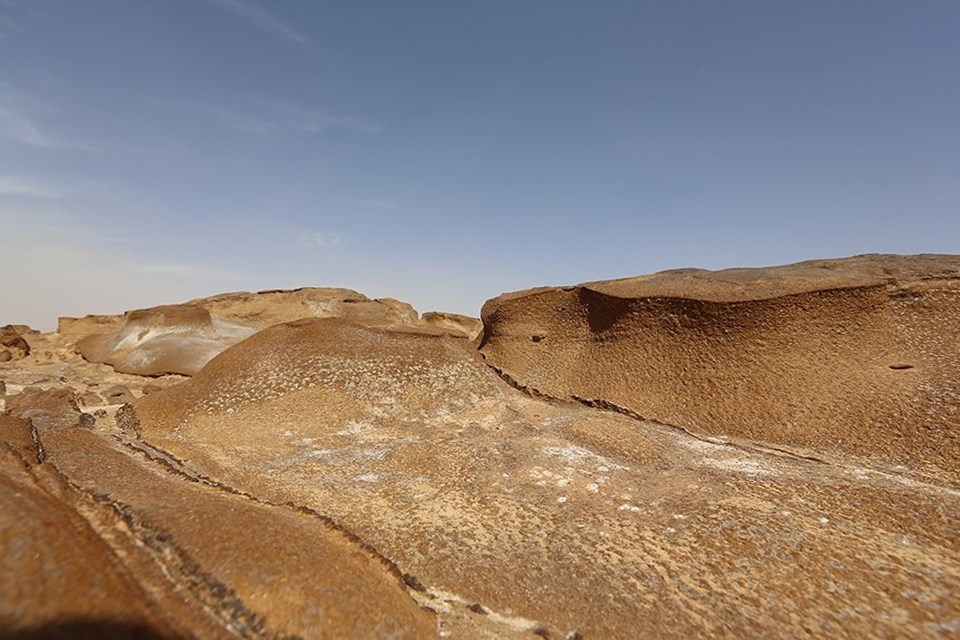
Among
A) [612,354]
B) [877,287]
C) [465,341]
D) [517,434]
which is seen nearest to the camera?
[517,434]

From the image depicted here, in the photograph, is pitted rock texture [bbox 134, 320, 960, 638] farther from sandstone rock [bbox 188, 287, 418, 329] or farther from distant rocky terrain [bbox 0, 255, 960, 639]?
sandstone rock [bbox 188, 287, 418, 329]

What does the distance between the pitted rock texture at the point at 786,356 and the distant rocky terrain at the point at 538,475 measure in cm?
3

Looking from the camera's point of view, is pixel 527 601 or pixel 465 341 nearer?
pixel 527 601

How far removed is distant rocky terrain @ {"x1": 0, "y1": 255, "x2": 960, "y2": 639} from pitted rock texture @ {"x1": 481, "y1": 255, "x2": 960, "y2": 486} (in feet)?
0.10

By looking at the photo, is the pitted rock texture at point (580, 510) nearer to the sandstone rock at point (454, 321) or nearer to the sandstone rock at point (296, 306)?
the sandstone rock at point (296, 306)

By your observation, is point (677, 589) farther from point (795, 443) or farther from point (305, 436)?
point (305, 436)

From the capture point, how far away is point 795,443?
16.5ft

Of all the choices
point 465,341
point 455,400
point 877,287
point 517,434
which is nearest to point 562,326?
point 465,341

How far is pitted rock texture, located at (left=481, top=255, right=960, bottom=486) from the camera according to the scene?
4.91m

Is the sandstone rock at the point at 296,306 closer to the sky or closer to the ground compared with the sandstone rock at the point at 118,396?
closer to the sky

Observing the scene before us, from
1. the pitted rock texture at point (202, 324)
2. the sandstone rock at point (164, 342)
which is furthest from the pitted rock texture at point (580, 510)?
the sandstone rock at point (164, 342)

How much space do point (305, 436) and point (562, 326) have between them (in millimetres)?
4523

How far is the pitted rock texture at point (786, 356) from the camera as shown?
16.1ft

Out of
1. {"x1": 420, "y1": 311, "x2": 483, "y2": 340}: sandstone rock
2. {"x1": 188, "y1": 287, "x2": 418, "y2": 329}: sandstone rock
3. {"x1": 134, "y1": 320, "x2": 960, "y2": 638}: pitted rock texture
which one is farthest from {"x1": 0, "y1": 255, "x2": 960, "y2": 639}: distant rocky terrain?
{"x1": 420, "y1": 311, "x2": 483, "y2": 340}: sandstone rock
